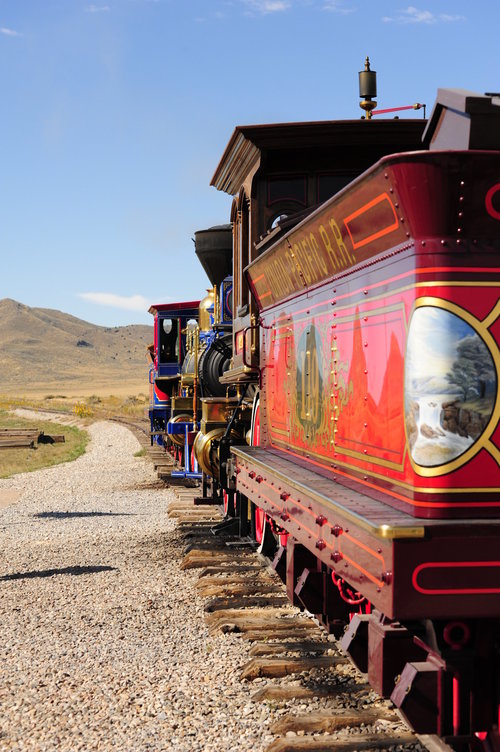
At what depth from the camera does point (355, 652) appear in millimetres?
4676

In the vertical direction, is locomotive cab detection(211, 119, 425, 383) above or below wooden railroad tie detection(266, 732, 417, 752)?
above

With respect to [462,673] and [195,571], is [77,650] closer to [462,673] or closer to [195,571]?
[195,571]

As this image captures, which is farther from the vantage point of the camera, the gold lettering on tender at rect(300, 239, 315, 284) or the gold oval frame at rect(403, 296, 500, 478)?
the gold lettering on tender at rect(300, 239, 315, 284)

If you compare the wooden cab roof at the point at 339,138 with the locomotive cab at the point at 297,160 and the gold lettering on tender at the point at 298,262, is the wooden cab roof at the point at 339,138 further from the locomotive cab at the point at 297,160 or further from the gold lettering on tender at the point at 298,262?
the gold lettering on tender at the point at 298,262

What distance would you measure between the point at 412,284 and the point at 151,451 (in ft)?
74.5

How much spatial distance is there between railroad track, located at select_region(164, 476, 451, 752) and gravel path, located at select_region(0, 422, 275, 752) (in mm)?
141

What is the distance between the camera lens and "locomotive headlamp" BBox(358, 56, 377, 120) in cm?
824

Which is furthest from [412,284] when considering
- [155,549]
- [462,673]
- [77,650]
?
[155,549]

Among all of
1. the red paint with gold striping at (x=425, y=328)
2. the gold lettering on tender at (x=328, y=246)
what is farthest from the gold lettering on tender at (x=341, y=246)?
the gold lettering on tender at (x=328, y=246)

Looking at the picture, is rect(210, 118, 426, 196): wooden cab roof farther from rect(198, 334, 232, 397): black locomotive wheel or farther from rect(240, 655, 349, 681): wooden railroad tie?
rect(198, 334, 232, 397): black locomotive wheel

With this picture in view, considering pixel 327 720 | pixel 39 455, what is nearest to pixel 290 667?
pixel 327 720

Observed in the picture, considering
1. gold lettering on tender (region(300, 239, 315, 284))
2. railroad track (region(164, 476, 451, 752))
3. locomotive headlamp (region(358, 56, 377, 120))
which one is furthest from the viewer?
locomotive headlamp (region(358, 56, 377, 120))

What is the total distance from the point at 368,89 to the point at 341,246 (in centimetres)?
413

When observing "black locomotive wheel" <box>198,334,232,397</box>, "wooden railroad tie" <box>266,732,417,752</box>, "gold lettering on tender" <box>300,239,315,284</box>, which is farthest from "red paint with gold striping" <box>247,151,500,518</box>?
"black locomotive wheel" <box>198,334,232,397</box>
